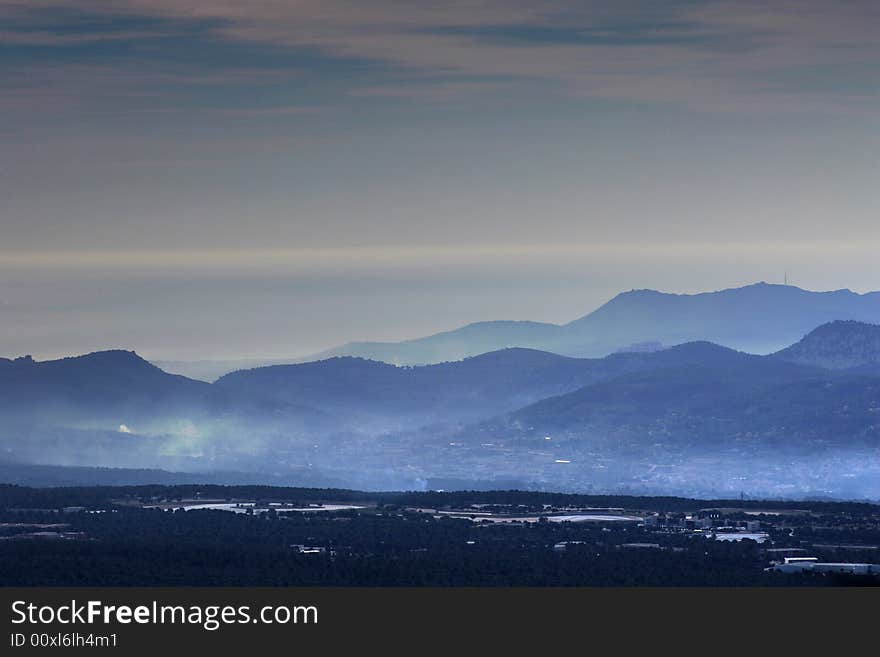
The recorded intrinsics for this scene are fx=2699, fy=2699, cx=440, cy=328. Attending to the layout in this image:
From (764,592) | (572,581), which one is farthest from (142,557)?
(764,592)

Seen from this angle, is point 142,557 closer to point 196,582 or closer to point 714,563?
point 196,582

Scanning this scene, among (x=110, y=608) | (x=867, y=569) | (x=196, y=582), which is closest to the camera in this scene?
(x=110, y=608)

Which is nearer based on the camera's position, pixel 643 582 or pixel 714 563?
pixel 643 582

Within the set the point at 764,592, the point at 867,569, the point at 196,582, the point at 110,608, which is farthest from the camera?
the point at 867,569

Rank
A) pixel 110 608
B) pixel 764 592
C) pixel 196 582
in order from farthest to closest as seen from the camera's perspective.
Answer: pixel 196 582 → pixel 764 592 → pixel 110 608

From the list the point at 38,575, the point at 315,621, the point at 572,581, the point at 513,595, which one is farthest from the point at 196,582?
the point at 315,621

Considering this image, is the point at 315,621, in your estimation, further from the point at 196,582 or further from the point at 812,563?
the point at 812,563

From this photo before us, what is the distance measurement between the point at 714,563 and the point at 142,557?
138 ft

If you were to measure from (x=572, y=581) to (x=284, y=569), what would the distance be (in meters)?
20.2

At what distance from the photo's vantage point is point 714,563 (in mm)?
199625

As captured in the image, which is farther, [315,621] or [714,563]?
[714,563]

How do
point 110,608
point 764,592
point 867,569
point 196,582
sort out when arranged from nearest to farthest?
1. point 110,608
2. point 764,592
3. point 196,582
4. point 867,569

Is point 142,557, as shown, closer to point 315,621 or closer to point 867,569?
point 867,569

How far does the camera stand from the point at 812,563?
198375mm
